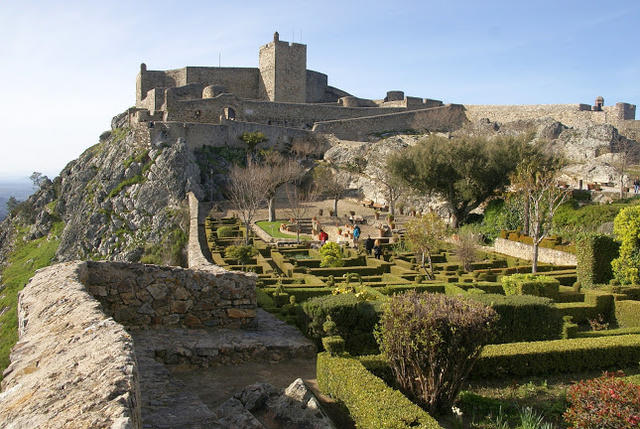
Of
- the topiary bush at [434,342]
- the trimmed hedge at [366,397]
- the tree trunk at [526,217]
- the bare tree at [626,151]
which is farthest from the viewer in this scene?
the bare tree at [626,151]

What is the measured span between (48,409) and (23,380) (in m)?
1.12

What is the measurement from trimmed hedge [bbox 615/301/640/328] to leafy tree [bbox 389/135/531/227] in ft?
61.5

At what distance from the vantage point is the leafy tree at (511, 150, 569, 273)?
23.9m

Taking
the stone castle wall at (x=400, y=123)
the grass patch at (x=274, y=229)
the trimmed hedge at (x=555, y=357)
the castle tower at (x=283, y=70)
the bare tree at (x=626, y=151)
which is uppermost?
the castle tower at (x=283, y=70)

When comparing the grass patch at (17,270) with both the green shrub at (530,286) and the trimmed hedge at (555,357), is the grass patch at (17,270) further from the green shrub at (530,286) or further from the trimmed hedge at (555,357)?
the trimmed hedge at (555,357)

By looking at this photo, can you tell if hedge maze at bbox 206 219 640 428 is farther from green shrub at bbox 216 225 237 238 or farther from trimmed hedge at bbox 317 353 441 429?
green shrub at bbox 216 225 237 238

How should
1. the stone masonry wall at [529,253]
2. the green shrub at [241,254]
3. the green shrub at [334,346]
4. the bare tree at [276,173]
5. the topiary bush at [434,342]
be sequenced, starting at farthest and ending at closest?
the bare tree at [276,173] < the stone masonry wall at [529,253] < the green shrub at [241,254] < the green shrub at [334,346] < the topiary bush at [434,342]

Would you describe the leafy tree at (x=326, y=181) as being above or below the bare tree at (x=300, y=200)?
above

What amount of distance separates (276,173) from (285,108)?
17.5 m

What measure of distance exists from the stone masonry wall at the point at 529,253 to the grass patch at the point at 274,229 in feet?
32.7

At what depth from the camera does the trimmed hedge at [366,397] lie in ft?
20.0

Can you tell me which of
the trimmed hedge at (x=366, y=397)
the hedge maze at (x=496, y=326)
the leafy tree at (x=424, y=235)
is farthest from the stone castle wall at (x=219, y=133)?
the trimmed hedge at (x=366, y=397)

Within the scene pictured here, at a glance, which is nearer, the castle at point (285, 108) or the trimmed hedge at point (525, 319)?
the trimmed hedge at point (525, 319)

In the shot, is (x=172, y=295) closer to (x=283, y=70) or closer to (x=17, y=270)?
(x=17, y=270)
